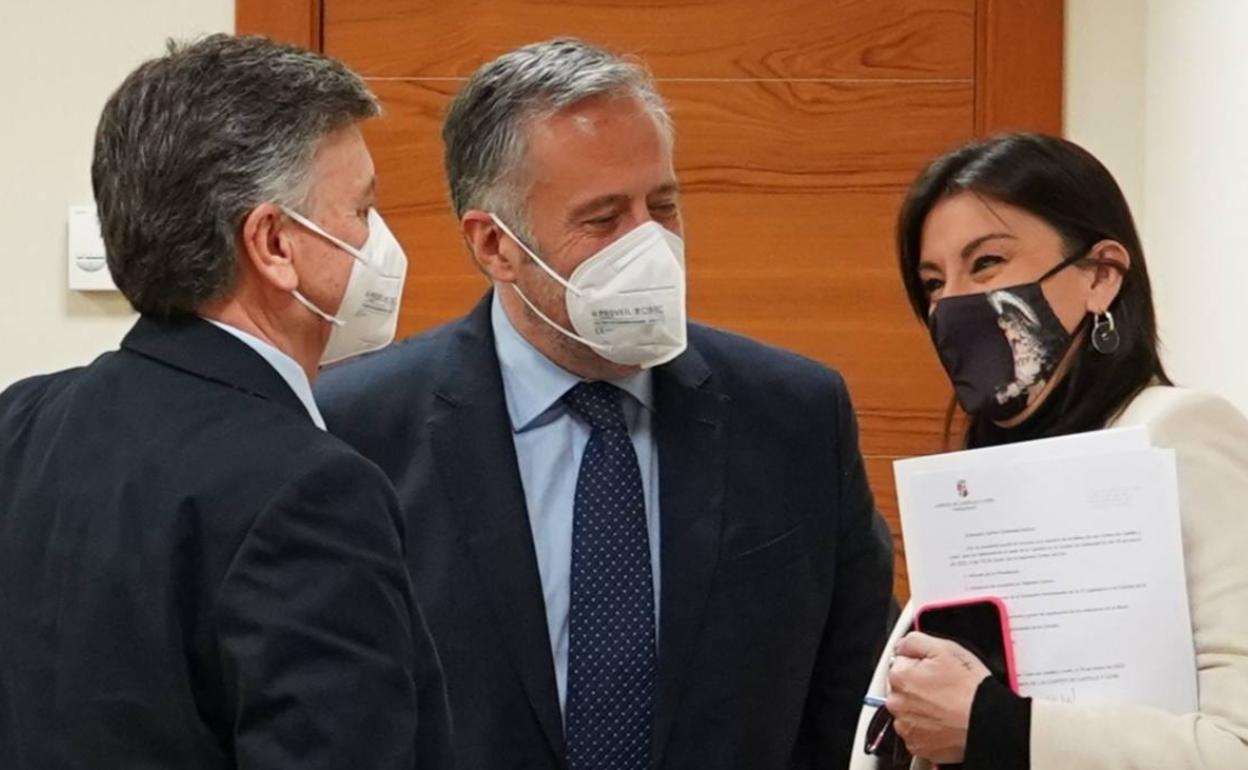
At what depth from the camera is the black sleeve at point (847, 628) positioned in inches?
69.6

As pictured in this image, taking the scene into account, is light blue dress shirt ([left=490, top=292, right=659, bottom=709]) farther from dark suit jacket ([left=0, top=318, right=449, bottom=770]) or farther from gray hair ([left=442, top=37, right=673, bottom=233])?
dark suit jacket ([left=0, top=318, right=449, bottom=770])

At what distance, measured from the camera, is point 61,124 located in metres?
2.85

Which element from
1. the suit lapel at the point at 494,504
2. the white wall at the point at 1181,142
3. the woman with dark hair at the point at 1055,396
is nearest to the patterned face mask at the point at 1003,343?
the woman with dark hair at the point at 1055,396

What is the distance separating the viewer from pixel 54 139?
2844mm

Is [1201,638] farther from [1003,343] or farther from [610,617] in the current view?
[610,617]

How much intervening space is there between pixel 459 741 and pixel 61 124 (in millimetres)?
1674

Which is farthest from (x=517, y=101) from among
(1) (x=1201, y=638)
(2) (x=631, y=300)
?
(1) (x=1201, y=638)

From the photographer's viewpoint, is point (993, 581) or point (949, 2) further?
point (949, 2)

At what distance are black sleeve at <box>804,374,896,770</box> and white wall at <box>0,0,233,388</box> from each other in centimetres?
156

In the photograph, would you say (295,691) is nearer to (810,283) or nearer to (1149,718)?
(1149,718)

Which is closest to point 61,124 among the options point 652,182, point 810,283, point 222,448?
point 810,283

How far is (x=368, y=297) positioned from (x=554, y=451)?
1.33ft

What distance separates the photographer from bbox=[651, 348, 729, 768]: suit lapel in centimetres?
164

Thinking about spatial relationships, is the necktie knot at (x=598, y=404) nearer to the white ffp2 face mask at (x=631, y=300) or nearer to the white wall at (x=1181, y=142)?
Answer: the white ffp2 face mask at (x=631, y=300)
